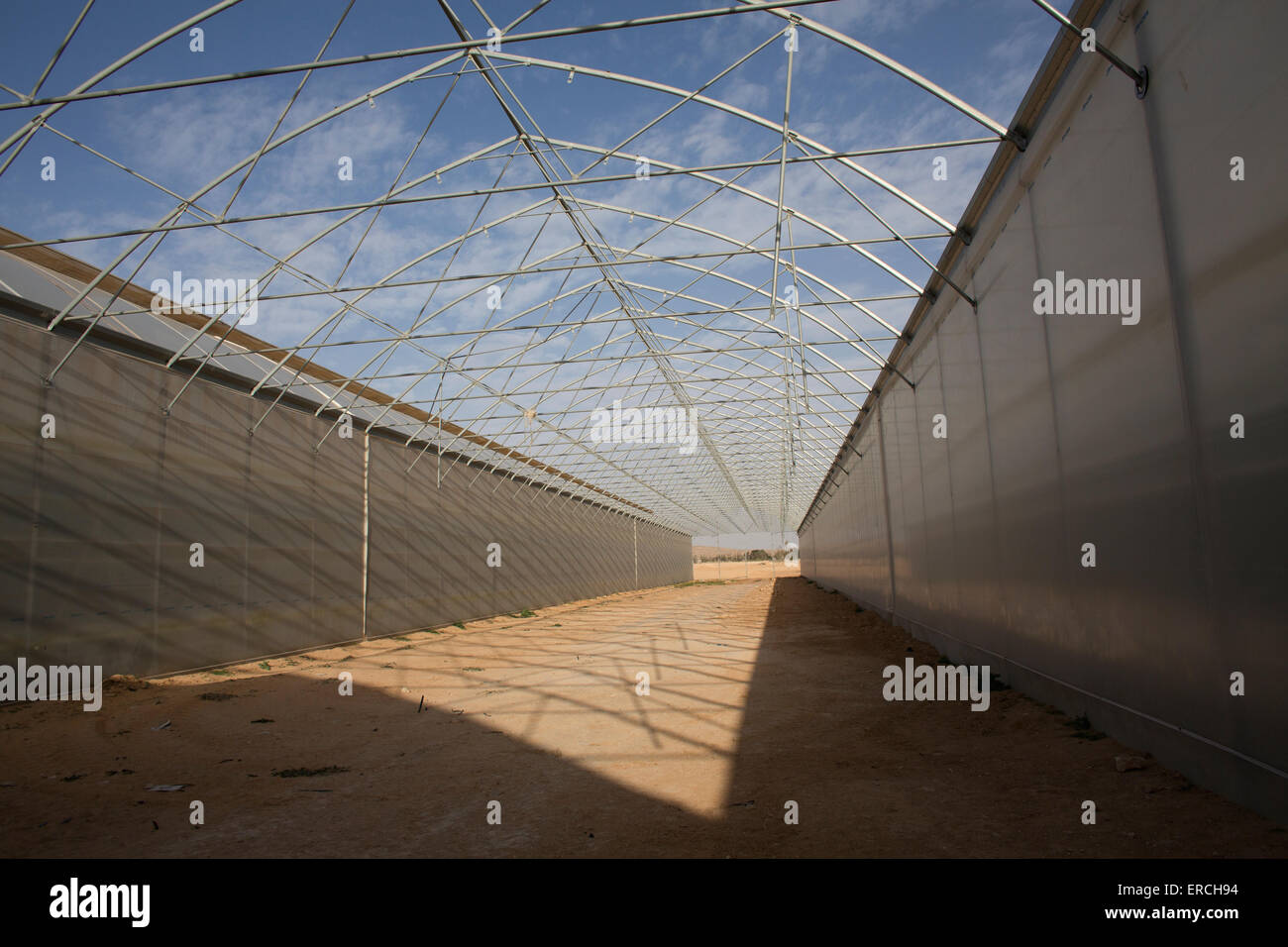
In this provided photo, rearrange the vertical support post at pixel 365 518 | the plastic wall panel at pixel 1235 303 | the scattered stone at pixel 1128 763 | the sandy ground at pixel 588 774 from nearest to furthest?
the plastic wall panel at pixel 1235 303, the sandy ground at pixel 588 774, the scattered stone at pixel 1128 763, the vertical support post at pixel 365 518

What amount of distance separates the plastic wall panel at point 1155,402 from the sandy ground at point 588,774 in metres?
0.82

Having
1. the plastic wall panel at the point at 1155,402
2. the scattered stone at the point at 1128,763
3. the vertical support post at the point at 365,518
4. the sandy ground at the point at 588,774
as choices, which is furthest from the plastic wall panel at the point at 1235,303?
the vertical support post at the point at 365,518

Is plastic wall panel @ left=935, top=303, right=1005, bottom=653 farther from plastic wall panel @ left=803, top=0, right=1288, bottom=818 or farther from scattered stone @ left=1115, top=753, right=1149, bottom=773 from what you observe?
Answer: scattered stone @ left=1115, top=753, right=1149, bottom=773

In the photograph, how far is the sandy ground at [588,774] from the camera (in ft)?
20.3

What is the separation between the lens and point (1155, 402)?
688 centimetres

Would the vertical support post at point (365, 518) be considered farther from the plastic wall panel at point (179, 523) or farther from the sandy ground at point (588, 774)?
the sandy ground at point (588, 774)

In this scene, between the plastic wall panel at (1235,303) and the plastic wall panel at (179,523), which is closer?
the plastic wall panel at (1235,303)

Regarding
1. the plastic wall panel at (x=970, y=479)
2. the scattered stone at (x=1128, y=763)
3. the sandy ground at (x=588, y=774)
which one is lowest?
the sandy ground at (x=588, y=774)

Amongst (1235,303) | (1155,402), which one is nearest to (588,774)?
(1155,402)

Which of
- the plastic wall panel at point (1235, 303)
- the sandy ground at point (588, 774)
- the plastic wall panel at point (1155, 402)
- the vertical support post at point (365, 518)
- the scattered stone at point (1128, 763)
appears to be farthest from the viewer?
the vertical support post at point (365, 518)
